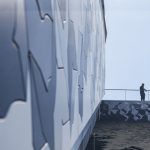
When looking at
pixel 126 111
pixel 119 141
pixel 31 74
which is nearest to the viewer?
pixel 31 74

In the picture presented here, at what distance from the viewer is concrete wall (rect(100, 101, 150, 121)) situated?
2677cm

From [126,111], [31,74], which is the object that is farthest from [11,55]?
[126,111]

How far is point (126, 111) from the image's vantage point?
26.9 m

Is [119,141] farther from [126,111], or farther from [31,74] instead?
[31,74]

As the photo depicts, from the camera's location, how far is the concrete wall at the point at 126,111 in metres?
26.8

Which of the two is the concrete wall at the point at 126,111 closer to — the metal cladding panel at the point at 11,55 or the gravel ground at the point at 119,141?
the gravel ground at the point at 119,141

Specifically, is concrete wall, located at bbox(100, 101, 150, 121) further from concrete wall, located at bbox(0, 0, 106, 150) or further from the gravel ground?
concrete wall, located at bbox(0, 0, 106, 150)

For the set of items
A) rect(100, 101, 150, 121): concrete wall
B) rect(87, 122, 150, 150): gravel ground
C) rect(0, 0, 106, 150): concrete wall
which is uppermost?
rect(0, 0, 106, 150): concrete wall

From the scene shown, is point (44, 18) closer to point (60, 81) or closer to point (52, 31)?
point (52, 31)

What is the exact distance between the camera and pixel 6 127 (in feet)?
5.59

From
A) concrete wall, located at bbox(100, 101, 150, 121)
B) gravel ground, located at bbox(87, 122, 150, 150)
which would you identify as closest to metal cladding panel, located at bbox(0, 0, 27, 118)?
gravel ground, located at bbox(87, 122, 150, 150)

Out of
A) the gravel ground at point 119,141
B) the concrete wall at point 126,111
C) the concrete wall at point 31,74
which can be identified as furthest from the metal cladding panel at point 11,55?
the concrete wall at point 126,111

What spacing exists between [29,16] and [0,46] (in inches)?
18.1

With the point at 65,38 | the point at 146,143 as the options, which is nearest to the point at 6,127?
the point at 65,38
